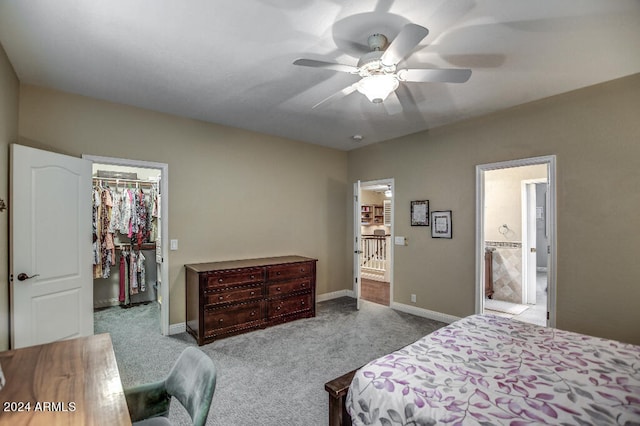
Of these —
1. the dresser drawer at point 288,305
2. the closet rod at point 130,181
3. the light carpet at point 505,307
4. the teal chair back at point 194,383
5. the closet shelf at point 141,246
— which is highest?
the closet rod at point 130,181

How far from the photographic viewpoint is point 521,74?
2742 millimetres

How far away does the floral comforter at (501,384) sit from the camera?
1.27 metres

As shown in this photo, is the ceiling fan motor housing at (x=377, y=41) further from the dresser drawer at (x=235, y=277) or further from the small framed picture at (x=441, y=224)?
the dresser drawer at (x=235, y=277)

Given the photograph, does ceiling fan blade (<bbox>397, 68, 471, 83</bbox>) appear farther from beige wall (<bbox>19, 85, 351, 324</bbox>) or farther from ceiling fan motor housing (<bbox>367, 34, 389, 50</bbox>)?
beige wall (<bbox>19, 85, 351, 324</bbox>)

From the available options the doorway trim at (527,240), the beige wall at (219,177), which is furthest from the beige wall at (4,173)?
the doorway trim at (527,240)

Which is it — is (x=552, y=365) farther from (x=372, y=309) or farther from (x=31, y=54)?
(x=31, y=54)

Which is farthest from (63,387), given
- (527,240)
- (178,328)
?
(527,240)

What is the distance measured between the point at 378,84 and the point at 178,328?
3695 mm

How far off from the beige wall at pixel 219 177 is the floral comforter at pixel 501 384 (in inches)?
123

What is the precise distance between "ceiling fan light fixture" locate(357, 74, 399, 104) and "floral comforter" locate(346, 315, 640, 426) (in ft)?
5.81

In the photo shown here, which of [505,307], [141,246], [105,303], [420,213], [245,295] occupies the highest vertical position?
[420,213]

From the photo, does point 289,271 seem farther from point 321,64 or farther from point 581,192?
point 581,192

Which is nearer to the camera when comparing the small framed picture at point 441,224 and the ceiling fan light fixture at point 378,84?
the ceiling fan light fixture at point 378,84

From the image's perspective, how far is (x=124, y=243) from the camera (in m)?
5.07
